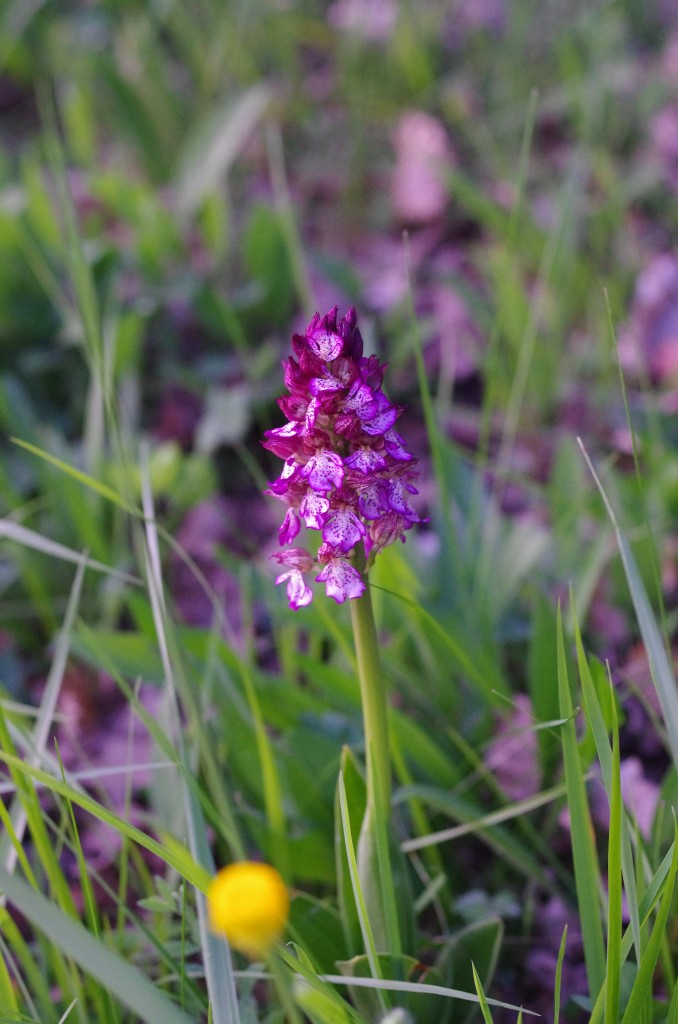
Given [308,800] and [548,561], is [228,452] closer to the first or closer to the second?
[548,561]

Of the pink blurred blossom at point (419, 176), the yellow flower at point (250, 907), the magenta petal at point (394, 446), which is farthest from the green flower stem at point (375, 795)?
the pink blurred blossom at point (419, 176)

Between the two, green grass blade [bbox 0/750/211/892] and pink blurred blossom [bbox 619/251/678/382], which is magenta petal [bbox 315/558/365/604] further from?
pink blurred blossom [bbox 619/251/678/382]

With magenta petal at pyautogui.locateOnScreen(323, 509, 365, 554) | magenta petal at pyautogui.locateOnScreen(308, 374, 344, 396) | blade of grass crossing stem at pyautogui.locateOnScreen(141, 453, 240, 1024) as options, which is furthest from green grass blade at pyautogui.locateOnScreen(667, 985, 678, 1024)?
magenta petal at pyautogui.locateOnScreen(308, 374, 344, 396)

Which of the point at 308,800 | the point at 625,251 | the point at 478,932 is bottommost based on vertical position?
the point at 478,932

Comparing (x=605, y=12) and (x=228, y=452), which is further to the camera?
(x=605, y=12)

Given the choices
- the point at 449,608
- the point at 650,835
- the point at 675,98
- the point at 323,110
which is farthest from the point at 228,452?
the point at 675,98

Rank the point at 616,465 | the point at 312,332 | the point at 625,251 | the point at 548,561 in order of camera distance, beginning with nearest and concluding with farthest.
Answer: the point at 312,332
the point at 548,561
the point at 616,465
the point at 625,251

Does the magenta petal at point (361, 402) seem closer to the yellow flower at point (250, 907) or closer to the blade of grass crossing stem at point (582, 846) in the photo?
the blade of grass crossing stem at point (582, 846)

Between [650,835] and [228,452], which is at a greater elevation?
[228,452]
